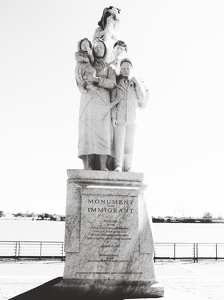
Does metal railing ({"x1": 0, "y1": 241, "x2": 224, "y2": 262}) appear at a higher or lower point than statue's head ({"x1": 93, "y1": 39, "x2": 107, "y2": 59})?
lower

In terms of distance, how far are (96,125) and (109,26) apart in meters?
2.77

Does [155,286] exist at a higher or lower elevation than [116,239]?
lower

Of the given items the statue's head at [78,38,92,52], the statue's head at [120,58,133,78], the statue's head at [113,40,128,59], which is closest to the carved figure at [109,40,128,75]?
the statue's head at [113,40,128,59]

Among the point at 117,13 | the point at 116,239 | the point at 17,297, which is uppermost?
the point at 117,13

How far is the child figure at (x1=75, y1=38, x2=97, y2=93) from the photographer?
7840 mm

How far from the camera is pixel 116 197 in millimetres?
7250

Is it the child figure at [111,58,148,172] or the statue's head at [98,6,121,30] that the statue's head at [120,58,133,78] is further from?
the statue's head at [98,6,121,30]

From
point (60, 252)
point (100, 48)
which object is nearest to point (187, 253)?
point (60, 252)

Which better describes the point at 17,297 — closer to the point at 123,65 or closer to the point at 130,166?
the point at 130,166

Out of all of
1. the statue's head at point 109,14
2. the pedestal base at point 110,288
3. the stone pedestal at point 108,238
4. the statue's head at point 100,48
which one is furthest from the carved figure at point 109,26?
the pedestal base at point 110,288

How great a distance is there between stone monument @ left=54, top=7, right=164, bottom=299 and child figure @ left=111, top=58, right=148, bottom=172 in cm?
27

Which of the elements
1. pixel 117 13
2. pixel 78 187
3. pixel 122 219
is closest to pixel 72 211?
pixel 78 187

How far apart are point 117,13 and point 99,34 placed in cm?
84

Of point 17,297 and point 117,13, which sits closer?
point 17,297
